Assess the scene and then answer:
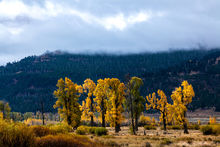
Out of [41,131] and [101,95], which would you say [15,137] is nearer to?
[41,131]

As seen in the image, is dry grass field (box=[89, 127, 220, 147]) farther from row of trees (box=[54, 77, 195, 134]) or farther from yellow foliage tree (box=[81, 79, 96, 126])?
yellow foliage tree (box=[81, 79, 96, 126])

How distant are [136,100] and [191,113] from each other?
157 m

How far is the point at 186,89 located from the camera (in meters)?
39.9

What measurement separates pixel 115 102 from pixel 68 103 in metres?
9.99

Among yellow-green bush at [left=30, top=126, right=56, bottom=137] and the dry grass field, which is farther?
the dry grass field

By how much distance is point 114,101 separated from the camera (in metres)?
41.5

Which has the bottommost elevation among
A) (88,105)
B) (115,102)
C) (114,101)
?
(88,105)

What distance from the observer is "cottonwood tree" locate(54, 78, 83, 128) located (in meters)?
45.3

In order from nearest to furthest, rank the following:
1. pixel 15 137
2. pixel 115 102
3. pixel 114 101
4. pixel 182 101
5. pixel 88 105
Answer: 1. pixel 15 137
2. pixel 182 101
3. pixel 114 101
4. pixel 115 102
5. pixel 88 105

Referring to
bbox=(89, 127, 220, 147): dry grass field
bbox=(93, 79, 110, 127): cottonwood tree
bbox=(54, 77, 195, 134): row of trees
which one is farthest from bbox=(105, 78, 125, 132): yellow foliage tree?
bbox=(89, 127, 220, 147): dry grass field

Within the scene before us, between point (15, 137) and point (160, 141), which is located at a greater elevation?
point (15, 137)

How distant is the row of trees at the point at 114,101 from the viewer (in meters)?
40.8

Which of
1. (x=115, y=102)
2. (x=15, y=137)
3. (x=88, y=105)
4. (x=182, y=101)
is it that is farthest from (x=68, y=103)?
(x=15, y=137)

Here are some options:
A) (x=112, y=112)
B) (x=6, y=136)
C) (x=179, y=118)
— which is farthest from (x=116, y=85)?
(x=6, y=136)
